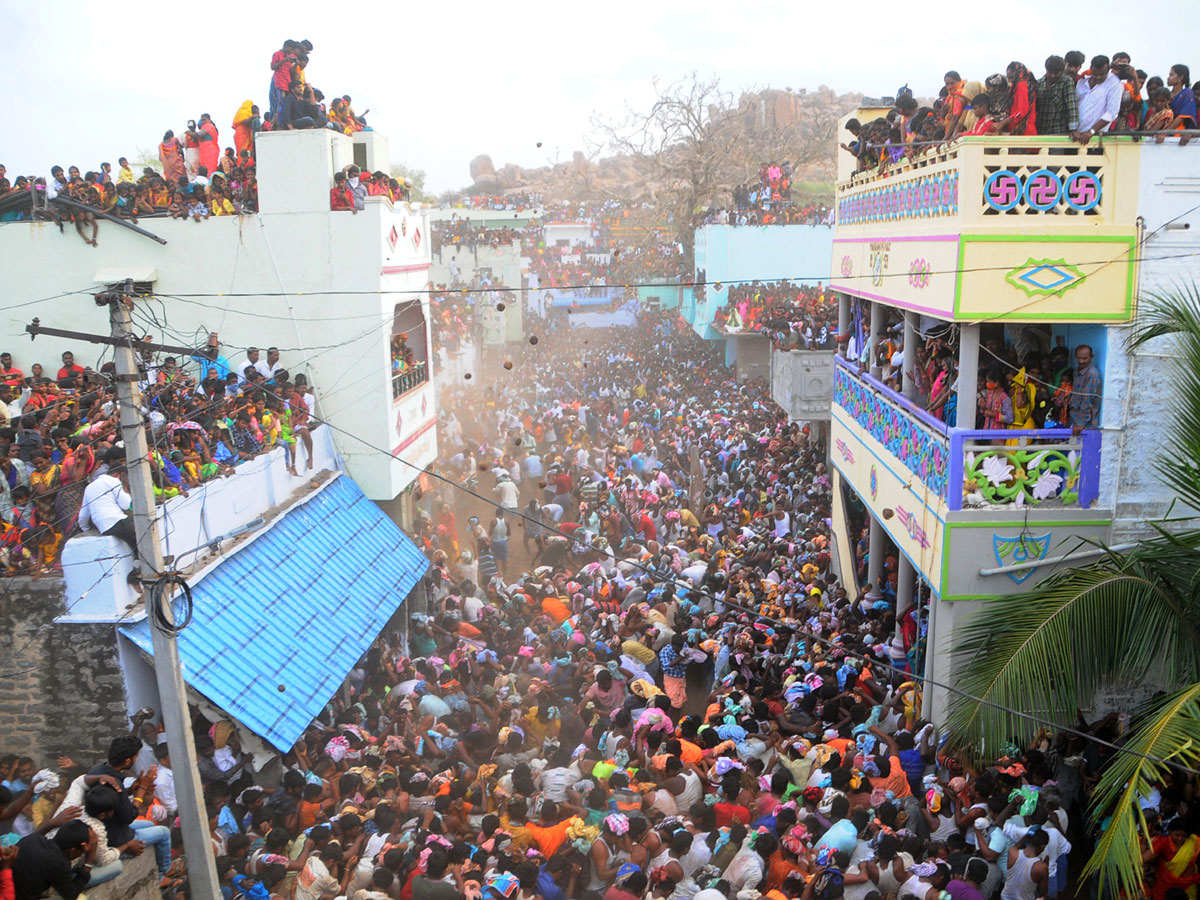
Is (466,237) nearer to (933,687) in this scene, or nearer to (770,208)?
(770,208)

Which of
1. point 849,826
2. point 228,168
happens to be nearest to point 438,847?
point 849,826

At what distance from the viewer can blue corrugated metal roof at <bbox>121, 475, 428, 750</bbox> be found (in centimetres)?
880

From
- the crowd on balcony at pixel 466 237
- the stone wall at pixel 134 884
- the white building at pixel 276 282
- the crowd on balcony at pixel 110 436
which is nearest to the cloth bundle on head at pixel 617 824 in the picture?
the stone wall at pixel 134 884

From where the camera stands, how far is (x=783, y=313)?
2098 cm

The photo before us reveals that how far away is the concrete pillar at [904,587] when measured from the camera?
1133 centimetres

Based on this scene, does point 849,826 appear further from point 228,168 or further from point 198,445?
point 228,168

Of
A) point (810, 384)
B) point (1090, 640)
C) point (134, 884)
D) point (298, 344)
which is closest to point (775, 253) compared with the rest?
point (810, 384)

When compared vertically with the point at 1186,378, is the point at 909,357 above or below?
below

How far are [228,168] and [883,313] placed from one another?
9745mm

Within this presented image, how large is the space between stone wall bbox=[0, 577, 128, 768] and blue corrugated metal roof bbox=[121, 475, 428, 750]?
1.39 feet

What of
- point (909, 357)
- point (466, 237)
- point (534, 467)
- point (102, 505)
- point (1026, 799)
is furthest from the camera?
point (466, 237)

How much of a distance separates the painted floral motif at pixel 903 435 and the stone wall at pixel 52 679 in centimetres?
747

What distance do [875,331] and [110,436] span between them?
30.5 feet

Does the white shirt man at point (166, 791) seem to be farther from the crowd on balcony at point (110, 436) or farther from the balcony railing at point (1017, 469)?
the balcony railing at point (1017, 469)
